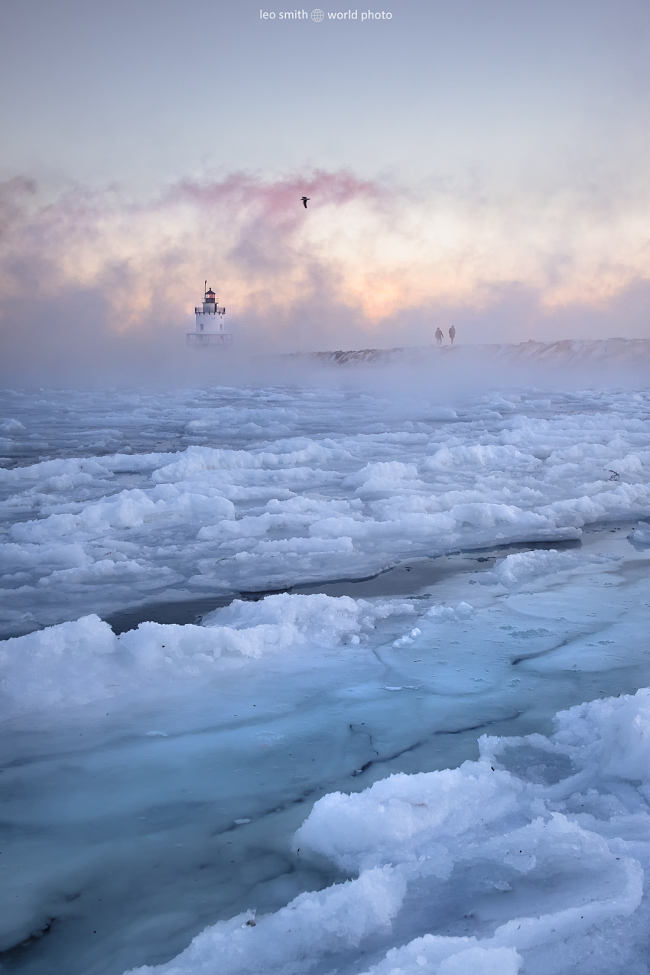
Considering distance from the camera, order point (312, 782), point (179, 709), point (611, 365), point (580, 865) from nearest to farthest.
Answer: point (580, 865) → point (312, 782) → point (179, 709) → point (611, 365)

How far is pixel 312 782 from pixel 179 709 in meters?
0.81

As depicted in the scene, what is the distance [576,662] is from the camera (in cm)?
368

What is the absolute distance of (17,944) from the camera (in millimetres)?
1958

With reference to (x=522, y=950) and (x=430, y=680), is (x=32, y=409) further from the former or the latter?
(x=522, y=950)

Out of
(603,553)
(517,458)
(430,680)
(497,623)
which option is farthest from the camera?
(517,458)

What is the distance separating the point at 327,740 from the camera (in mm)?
2977

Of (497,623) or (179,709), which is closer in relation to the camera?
(179,709)

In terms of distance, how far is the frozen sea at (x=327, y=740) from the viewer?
1934 millimetres

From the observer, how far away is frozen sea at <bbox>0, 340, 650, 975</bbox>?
1.93m

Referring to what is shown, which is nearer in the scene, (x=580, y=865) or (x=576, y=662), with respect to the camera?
(x=580, y=865)

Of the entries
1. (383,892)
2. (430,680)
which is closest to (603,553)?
(430,680)

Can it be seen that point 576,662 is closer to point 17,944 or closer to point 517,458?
point 17,944

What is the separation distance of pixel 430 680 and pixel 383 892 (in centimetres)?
154

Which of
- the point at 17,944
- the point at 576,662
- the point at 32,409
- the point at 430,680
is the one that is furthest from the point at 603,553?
the point at 32,409
